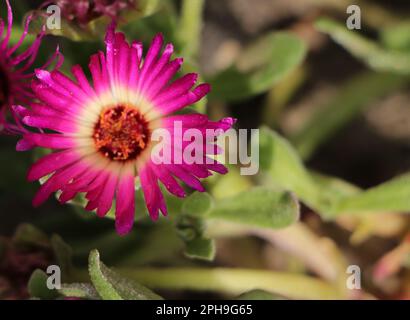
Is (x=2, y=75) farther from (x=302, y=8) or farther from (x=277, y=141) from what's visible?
(x=302, y=8)

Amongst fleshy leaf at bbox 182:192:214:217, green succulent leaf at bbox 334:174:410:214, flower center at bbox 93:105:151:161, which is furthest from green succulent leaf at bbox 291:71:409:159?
flower center at bbox 93:105:151:161

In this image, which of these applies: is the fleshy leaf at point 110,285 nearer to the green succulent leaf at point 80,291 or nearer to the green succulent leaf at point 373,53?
the green succulent leaf at point 80,291

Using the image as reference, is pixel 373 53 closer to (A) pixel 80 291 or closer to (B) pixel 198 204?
(B) pixel 198 204

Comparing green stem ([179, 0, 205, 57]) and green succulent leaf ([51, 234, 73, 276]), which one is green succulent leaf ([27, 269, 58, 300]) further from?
green stem ([179, 0, 205, 57])

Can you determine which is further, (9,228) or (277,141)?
(9,228)

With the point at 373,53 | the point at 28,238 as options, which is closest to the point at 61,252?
the point at 28,238
